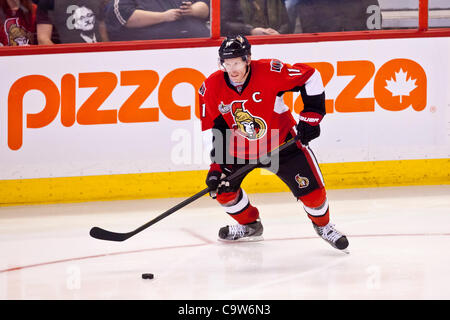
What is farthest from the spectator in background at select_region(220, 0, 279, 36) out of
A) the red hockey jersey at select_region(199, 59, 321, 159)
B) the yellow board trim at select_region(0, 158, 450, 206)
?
the red hockey jersey at select_region(199, 59, 321, 159)

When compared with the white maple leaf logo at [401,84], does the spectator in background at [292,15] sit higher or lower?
higher

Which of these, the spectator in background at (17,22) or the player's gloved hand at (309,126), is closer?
the player's gloved hand at (309,126)

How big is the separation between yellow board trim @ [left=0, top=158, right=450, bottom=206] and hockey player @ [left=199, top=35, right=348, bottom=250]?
4.55 ft

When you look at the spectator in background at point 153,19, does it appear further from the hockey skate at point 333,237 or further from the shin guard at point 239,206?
the hockey skate at point 333,237

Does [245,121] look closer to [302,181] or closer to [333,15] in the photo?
[302,181]

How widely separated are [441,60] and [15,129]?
9.70 feet

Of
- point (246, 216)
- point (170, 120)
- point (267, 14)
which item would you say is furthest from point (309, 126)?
point (267, 14)

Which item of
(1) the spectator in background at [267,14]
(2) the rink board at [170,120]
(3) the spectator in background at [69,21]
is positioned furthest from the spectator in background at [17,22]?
(1) the spectator in background at [267,14]

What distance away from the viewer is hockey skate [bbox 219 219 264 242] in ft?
14.5

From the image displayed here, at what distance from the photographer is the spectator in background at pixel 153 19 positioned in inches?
218

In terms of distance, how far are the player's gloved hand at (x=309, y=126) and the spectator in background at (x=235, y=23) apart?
1877 mm

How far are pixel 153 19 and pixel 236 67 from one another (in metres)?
1.90

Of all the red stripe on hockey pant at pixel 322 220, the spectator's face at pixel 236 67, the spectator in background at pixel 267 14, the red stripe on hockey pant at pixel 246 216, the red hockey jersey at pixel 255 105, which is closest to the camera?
the spectator's face at pixel 236 67

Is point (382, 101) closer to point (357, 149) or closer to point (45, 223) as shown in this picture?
point (357, 149)
